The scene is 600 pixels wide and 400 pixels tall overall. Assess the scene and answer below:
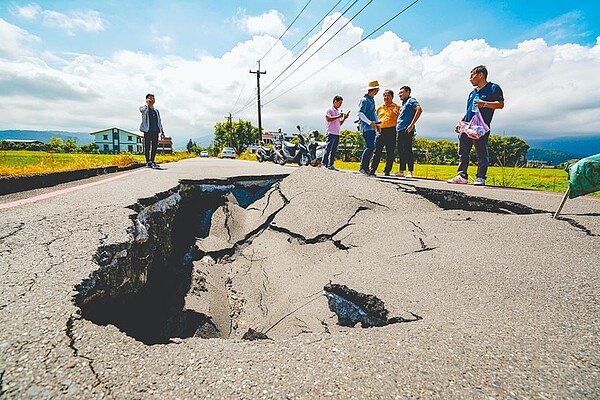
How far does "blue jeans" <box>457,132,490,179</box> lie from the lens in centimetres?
540

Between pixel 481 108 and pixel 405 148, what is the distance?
73.4 inches

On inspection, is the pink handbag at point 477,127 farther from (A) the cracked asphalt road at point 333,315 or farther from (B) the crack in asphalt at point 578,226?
(B) the crack in asphalt at point 578,226

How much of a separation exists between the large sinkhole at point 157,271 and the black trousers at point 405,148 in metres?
3.35

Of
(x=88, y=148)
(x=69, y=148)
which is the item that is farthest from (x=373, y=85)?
(x=88, y=148)

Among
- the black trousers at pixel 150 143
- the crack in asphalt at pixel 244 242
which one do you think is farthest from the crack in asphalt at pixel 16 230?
the black trousers at pixel 150 143

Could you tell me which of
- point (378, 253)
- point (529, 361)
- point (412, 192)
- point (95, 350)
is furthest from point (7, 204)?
point (412, 192)

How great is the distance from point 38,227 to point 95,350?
199cm

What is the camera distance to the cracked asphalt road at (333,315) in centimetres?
110

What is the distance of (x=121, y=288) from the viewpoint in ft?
7.36

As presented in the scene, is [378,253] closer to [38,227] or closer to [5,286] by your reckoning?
[5,286]

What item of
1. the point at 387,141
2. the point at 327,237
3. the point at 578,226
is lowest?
the point at 327,237

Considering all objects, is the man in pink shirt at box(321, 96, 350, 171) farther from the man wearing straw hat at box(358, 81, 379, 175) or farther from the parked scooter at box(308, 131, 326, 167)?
the parked scooter at box(308, 131, 326, 167)

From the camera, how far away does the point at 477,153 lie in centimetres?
556

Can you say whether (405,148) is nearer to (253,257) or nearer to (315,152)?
(253,257)
